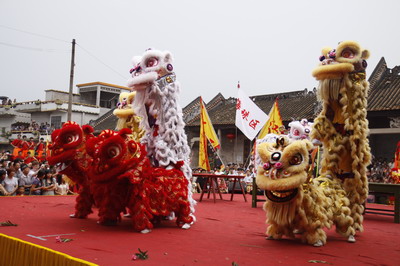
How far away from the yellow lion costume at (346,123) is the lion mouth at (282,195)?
877mm

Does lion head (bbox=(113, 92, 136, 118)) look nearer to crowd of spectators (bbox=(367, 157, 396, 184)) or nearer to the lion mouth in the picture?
the lion mouth

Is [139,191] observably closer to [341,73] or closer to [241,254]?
[241,254]

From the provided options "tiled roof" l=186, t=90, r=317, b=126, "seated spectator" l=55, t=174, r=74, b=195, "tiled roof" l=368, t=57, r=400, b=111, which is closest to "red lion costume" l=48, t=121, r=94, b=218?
"seated spectator" l=55, t=174, r=74, b=195

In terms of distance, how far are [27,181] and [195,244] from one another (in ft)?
18.5

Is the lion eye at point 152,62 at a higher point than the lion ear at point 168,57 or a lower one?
lower

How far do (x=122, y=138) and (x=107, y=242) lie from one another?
106cm

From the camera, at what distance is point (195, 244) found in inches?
136

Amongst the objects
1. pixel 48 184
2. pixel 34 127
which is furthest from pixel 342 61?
pixel 34 127

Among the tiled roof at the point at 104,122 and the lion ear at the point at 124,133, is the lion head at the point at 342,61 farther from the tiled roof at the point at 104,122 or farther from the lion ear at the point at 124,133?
the tiled roof at the point at 104,122

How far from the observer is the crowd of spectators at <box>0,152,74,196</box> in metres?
7.46

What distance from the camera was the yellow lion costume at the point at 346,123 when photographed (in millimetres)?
4242

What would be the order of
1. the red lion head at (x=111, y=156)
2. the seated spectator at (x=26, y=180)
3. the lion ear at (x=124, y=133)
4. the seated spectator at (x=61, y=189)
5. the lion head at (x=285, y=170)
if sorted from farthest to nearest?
the seated spectator at (x=61, y=189) → the seated spectator at (x=26, y=180) → the lion ear at (x=124, y=133) → the red lion head at (x=111, y=156) → the lion head at (x=285, y=170)

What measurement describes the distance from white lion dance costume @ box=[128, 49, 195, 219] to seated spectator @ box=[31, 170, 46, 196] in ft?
13.8

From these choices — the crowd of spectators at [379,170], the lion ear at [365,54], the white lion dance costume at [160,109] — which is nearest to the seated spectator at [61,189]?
the white lion dance costume at [160,109]
